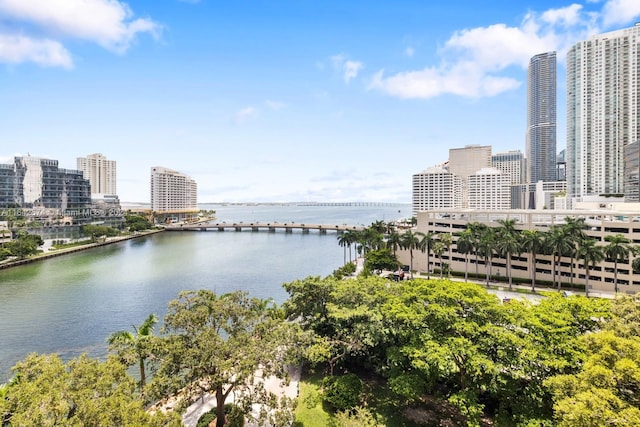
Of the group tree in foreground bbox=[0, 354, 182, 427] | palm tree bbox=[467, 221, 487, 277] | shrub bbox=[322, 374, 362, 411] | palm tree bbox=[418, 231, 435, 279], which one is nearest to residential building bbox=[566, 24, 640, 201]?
palm tree bbox=[467, 221, 487, 277]

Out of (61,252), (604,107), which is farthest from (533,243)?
(61,252)

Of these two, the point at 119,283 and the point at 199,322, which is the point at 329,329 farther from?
the point at 119,283

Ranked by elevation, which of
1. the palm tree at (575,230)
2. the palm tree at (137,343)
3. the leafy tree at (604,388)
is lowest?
the palm tree at (137,343)

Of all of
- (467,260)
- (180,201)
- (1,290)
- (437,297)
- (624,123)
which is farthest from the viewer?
(180,201)

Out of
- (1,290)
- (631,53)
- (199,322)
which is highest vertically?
(631,53)

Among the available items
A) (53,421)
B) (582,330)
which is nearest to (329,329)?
(582,330)

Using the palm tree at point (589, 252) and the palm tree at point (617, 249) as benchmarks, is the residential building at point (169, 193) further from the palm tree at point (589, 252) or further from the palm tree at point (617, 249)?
the palm tree at point (617, 249)

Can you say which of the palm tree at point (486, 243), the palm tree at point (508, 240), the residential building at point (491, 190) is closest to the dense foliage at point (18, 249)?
the palm tree at point (486, 243)
